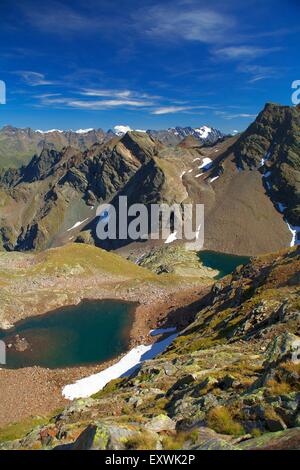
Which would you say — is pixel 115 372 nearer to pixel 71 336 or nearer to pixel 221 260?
pixel 71 336

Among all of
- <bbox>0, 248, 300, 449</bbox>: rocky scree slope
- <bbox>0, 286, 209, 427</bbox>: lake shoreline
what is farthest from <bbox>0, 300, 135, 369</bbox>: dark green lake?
<bbox>0, 248, 300, 449</bbox>: rocky scree slope

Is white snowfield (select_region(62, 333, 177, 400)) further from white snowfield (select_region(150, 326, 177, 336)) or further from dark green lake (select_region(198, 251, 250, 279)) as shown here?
dark green lake (select_region(198, 251, 250, 279))

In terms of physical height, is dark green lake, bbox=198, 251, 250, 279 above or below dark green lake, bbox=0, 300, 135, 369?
above
